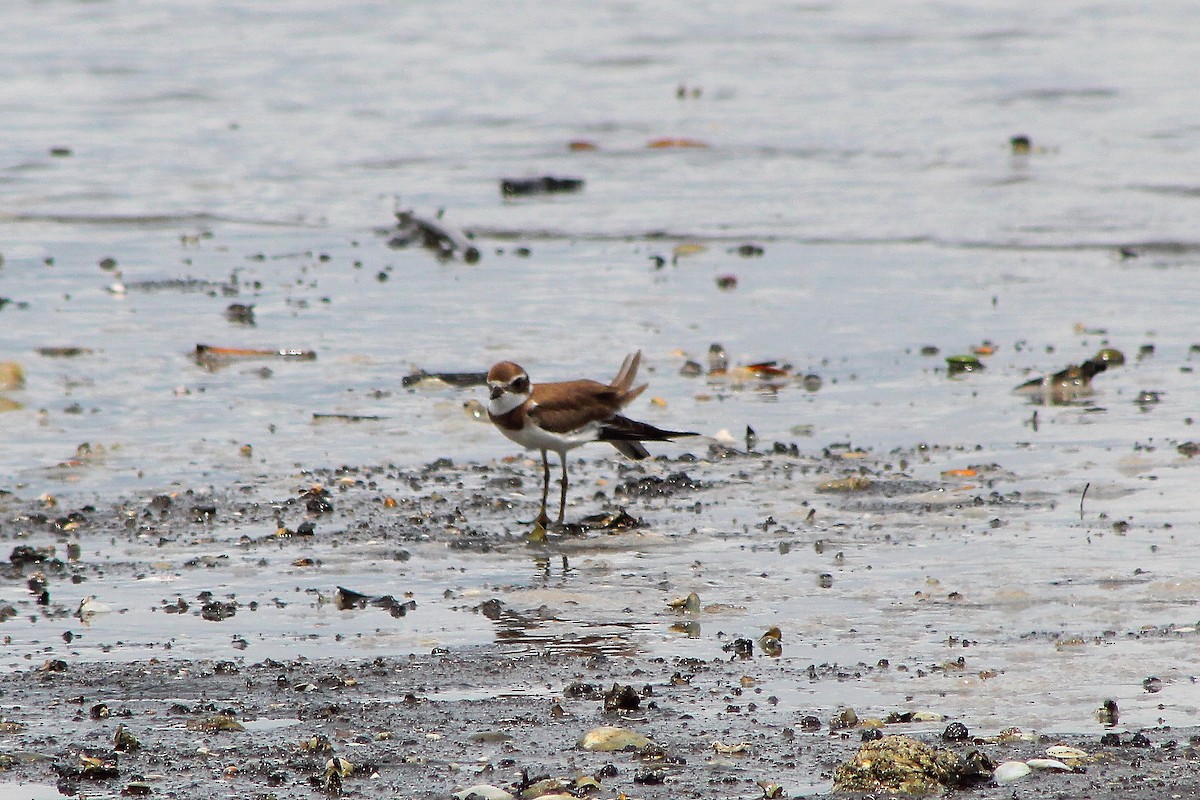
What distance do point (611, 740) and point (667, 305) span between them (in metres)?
6.82

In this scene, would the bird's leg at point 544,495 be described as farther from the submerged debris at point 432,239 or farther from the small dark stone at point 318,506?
the submerged debris at point 432,239

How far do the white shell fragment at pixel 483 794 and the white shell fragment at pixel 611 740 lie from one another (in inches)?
15.0

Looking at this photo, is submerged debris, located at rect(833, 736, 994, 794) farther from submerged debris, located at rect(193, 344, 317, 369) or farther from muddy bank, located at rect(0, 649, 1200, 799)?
submerged debris, located at rect(193, 344, 317, 369)

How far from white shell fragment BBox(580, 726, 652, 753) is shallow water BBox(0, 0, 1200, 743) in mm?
667

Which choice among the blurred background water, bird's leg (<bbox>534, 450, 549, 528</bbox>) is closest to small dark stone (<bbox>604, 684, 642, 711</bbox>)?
bird's leg (<bbox>534, 450, 549, 528</bbox>)

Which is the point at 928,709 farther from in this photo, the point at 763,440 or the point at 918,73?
the point at 918,73

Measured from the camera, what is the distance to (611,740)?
4637 mm

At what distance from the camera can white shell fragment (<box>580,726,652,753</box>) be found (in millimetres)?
4625

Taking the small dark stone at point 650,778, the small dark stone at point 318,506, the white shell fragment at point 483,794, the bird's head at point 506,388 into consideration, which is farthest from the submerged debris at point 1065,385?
the white shell fragment at point 483,794

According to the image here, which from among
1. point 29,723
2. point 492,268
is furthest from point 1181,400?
point 29,723

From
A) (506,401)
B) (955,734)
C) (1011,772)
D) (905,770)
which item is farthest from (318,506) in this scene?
(1011,772)

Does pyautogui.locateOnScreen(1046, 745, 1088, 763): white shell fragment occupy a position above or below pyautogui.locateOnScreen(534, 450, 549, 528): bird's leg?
below

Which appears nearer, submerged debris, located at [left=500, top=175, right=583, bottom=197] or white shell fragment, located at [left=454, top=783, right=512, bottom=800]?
white shell fragment, located at [left=454, top=783, right=512, bottom=800]

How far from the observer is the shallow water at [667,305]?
5.95 meters
